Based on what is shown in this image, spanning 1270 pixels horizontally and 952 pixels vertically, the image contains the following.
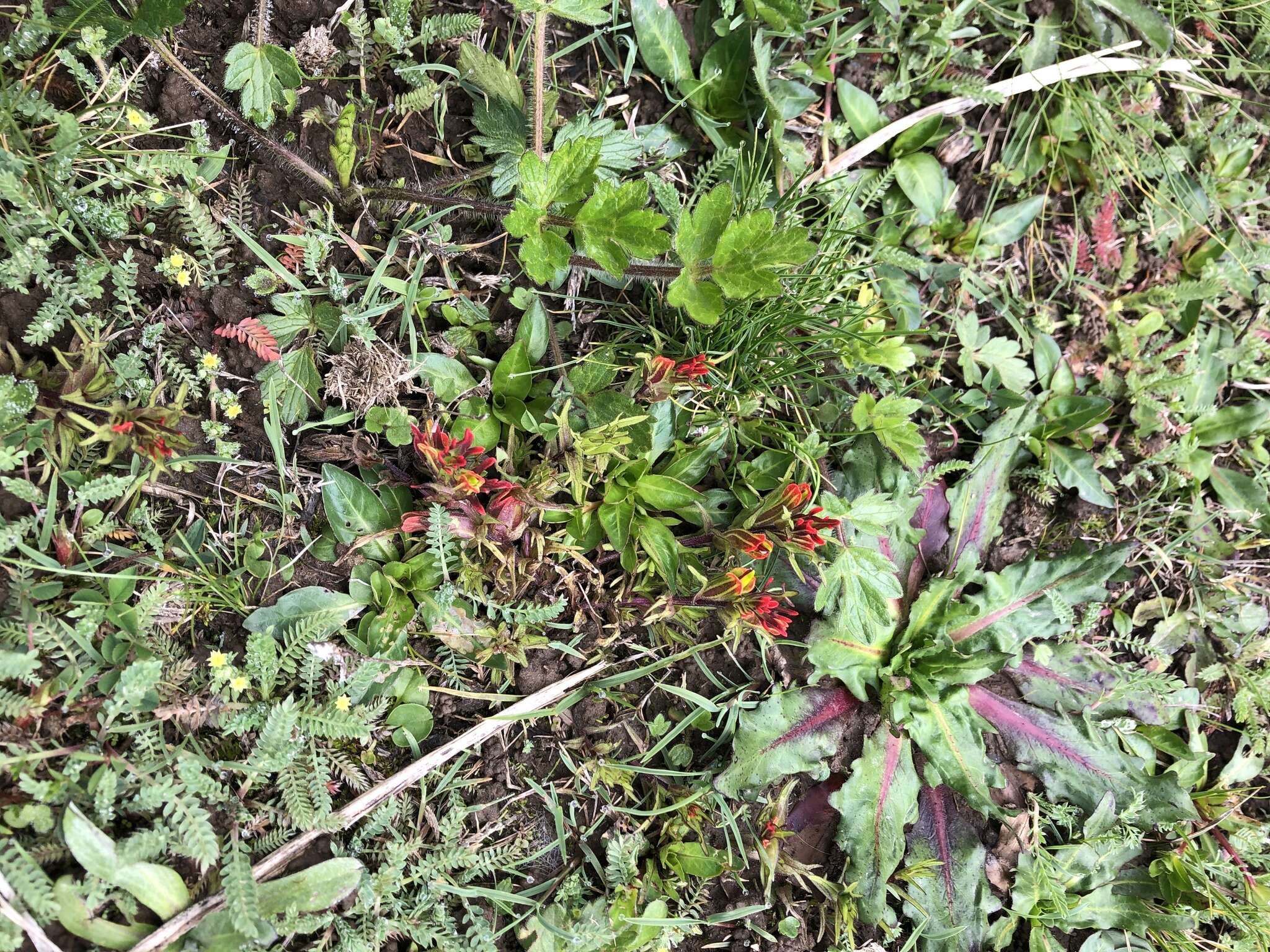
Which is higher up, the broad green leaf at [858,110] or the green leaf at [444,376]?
the broad green leaf at [858,110]

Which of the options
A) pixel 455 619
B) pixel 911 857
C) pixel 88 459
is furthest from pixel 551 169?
pixel 911 857

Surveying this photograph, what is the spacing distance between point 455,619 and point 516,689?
1.02ft

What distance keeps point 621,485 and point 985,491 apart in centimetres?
140

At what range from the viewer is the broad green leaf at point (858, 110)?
2814 mm

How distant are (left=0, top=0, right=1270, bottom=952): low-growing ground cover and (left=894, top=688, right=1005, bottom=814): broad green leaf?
2cm

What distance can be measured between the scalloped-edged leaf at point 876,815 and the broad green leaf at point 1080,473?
1170 millimetres

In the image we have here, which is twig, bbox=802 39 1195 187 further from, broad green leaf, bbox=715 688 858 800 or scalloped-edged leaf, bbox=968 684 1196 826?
scalloped-edged leaf, bbox=968 684 1196 826

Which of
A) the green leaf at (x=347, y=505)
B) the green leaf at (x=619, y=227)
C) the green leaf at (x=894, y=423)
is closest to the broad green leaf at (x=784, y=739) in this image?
the green leaf at (x=894, y=423)

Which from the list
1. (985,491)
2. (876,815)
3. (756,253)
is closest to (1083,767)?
(876,815)

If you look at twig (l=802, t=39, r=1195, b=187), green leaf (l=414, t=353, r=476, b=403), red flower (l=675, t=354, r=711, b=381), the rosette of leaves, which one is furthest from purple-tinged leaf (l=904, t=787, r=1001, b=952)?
twig (l=802, t=39, r=1195, b=187)

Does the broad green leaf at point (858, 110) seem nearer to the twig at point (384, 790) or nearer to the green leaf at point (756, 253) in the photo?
the green leaf at point (756, 253)

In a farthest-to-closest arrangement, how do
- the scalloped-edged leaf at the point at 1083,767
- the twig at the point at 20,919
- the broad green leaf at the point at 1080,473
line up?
1. the broad green leaf at the point at 1080,473
2. the scalloped-edged leaf at the point at 1083,767
3. the twig at the point at 20,919

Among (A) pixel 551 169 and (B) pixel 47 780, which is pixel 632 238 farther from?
(B) pixel 47 780

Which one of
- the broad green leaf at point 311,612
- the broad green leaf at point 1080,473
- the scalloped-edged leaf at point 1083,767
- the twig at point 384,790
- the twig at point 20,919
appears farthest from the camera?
the broad green leaf at point 1080,473
